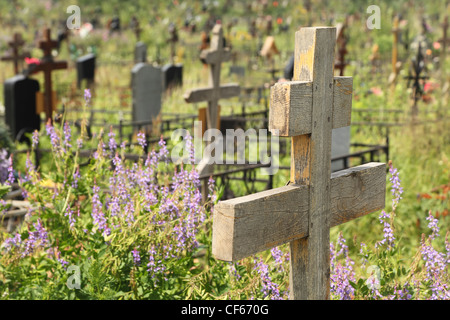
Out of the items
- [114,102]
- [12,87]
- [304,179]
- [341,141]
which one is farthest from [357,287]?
[114,102]

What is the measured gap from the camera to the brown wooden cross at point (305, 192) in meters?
2.06

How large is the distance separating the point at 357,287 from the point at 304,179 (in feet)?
3.05

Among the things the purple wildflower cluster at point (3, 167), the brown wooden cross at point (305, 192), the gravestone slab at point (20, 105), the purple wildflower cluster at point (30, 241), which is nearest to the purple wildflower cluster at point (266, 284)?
the brown wooden cross at point (305, 192)

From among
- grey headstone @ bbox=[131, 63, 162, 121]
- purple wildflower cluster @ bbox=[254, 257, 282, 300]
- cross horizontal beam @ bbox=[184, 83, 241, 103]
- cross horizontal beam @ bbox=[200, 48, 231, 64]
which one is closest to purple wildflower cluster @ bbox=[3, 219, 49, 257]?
purple wildflower cluster @ bbox=[254, 257, 282, 300]

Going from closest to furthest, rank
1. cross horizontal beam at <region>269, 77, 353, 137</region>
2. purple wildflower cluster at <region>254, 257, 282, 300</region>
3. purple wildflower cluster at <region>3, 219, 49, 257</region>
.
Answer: cross horizontal beam at <region>269, 77, 353, 137</region>, purple wildflower cluster at <region>254, 257, 282, 300</region>, purple wildflower cluster at <region>3, 219, 49, 257</region>

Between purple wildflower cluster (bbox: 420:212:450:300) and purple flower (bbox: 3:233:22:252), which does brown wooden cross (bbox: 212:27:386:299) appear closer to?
purple wildflower cluster (bbox: 420:212:450:300)

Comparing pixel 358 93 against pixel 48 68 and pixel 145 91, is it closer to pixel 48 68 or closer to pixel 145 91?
pixel 145 91

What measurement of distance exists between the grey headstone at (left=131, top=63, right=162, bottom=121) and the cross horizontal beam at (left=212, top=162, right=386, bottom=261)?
8.27m

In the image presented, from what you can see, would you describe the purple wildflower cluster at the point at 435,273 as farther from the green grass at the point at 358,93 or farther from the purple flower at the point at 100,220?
the purple flower at the point at 100,220

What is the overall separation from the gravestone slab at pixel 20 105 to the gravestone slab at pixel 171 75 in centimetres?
500

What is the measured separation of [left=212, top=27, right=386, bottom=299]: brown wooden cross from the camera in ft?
6.75

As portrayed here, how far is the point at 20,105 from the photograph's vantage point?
8.76 m

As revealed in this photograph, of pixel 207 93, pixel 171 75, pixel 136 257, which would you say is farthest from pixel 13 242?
pixel 171 75

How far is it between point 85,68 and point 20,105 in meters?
6.30
